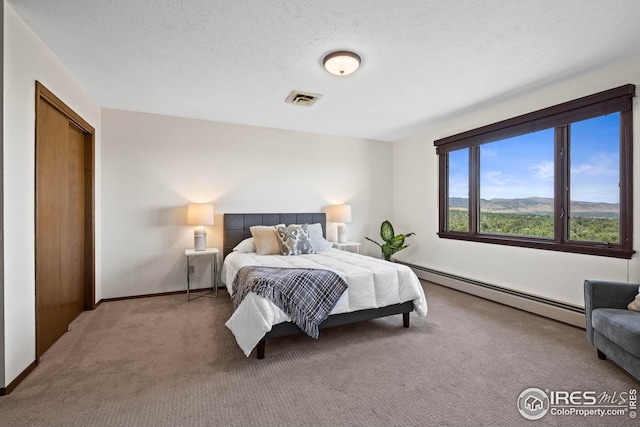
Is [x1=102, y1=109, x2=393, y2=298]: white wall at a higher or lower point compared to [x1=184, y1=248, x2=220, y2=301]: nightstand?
higher

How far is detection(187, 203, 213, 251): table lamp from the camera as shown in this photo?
4.04 metres

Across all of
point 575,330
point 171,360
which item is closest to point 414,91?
point 575,330

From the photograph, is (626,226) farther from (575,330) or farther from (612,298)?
(575,330)

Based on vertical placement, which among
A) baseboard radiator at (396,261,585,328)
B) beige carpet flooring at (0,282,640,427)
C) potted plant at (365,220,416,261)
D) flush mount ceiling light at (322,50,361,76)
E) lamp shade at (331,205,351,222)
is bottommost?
beige carpet flooring at (0,282,640,427)

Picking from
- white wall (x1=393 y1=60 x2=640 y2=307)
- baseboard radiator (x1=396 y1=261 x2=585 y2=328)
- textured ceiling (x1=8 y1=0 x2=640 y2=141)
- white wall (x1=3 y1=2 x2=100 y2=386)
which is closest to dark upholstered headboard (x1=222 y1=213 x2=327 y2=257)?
textured ceiling (x1=8 y1=0 x2=640 y2=141)

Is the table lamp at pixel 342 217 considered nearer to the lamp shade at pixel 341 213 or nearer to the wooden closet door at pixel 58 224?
the lamp shade at pixel 341 213

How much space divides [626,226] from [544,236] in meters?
0.81

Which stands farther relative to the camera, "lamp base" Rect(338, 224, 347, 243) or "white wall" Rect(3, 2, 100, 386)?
"lamp base" Rect(338, 224, 347, 243)

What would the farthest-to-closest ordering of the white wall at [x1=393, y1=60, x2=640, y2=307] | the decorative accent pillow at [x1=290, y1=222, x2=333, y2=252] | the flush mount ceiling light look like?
the decorative accent pillow at [x1=290, y1=222, x2=333, y2=252] < the white wall at [x1=393, y1=60, x2=640, y2=307] < the flush mount ceiling light

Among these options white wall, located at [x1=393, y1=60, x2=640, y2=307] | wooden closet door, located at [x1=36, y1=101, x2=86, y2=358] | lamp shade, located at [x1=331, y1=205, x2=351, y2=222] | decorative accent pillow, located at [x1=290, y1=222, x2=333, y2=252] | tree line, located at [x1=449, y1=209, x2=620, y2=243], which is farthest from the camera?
lamp shade, located at [x1=331, y1=205, x2=351, y2=222]

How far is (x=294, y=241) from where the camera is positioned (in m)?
3.94

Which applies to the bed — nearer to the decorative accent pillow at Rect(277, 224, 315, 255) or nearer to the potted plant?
the decorative accent pillow at Rect(277, 224, 315, 255)

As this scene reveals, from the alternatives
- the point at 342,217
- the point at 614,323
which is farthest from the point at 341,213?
the point at 614,323

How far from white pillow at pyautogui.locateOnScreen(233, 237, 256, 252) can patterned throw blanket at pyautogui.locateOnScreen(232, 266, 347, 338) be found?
135 cm
